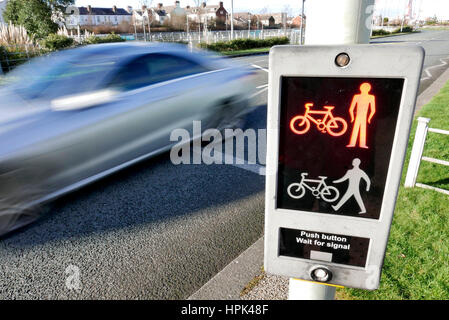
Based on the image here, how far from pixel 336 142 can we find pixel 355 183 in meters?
0.15

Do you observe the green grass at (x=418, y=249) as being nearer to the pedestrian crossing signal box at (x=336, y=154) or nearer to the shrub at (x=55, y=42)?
the pedestrian crossing signal box at (x=336, y=154)

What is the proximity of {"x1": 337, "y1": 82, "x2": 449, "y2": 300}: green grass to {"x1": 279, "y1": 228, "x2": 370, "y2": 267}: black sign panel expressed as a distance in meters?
1.37

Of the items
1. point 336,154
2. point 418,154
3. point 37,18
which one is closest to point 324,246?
point 336,154

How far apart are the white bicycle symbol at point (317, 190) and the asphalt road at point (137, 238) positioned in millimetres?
1720

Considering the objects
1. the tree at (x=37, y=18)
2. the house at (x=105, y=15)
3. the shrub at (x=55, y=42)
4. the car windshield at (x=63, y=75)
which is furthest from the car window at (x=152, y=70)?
the house at (x=105, y=15)

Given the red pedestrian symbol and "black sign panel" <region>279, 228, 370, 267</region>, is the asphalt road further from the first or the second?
the red pedestrian symbol

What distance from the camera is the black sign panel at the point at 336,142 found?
35.7 inches

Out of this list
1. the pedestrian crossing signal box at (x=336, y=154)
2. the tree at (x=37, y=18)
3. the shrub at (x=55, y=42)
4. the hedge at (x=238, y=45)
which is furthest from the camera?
the hedge at (x=238, y=45)

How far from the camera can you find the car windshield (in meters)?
3.81

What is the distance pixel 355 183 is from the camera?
100 cm

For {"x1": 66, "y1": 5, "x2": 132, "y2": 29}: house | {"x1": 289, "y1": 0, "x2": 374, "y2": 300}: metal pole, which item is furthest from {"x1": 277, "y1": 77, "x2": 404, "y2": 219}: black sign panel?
{"x1": 66, "y1": 5, "x2": 132, "y2": 29}: house

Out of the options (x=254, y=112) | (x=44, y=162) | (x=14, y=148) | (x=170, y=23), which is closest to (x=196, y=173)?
(x=44, y=162)

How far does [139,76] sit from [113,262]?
103 inches

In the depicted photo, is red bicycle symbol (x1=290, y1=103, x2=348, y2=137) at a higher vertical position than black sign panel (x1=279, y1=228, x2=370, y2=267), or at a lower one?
higher
